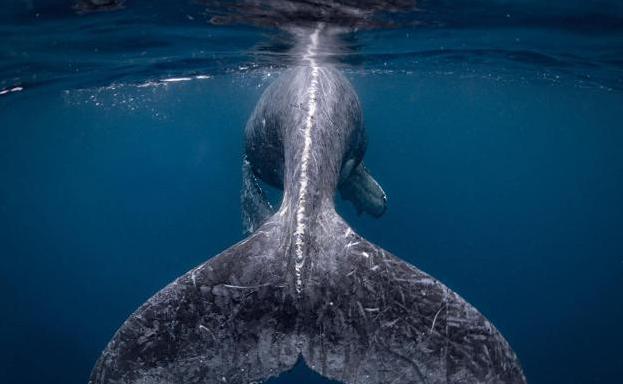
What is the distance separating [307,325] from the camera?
4.50m

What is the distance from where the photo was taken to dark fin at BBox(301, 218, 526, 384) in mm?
4125

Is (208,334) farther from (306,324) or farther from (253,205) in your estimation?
(253,205)

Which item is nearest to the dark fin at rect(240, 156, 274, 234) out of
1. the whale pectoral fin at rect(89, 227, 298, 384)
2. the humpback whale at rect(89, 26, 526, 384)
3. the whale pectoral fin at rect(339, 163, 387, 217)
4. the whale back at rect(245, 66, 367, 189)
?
the whale back at rect(245, 66, 367, 189)

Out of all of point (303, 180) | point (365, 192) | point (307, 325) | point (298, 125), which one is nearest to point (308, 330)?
point (307, 325)

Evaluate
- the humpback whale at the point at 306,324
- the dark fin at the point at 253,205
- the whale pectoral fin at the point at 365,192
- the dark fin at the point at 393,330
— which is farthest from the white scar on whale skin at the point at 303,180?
the whale pectoral fin at the point at 365,192

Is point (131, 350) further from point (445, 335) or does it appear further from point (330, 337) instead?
point (445, 335)

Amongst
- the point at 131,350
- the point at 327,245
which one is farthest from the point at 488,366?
the point at 131,350

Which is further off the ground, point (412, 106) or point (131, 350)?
point (131, 350)

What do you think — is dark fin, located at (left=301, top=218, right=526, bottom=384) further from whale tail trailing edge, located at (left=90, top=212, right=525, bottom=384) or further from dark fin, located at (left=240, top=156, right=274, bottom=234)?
dark fin, located at (left=240, top=156, right=274, bottom=234)

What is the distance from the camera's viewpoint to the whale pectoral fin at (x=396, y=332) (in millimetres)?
4121

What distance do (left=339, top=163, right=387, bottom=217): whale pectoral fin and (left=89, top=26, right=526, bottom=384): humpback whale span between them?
6.73m

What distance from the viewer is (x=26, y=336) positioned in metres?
26.5

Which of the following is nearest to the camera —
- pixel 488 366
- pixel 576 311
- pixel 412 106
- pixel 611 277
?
pixel 488 366

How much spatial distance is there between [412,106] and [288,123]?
44.6 meters
